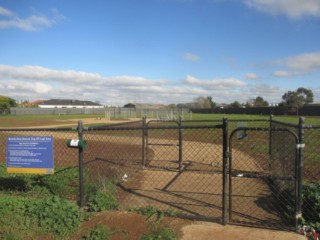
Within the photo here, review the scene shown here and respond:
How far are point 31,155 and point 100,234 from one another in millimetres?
1866

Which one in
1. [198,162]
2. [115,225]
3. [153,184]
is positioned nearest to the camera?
[115,225]

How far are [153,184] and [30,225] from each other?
297 centimetres

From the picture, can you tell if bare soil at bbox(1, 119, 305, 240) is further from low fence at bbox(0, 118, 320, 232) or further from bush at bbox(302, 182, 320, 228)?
bush at bbox(302, 182, 320, 228)

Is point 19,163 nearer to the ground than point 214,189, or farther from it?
farther from it

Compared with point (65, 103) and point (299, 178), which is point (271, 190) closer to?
point (299, 178)

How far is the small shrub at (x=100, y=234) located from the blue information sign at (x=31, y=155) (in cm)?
140

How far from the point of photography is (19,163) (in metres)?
5.62

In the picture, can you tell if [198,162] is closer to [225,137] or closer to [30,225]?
[225,137]

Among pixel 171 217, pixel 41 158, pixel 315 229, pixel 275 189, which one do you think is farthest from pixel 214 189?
pixel 41 158

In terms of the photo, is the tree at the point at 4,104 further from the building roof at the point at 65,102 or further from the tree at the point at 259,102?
the tree at the point at 259,102

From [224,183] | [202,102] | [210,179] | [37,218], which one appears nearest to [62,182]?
[37,218]

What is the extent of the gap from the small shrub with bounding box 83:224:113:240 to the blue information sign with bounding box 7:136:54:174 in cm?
140

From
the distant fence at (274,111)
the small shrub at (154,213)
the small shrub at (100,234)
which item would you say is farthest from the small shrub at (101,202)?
the distant fence at (274,111)

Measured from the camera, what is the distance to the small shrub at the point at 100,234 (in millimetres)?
4453
